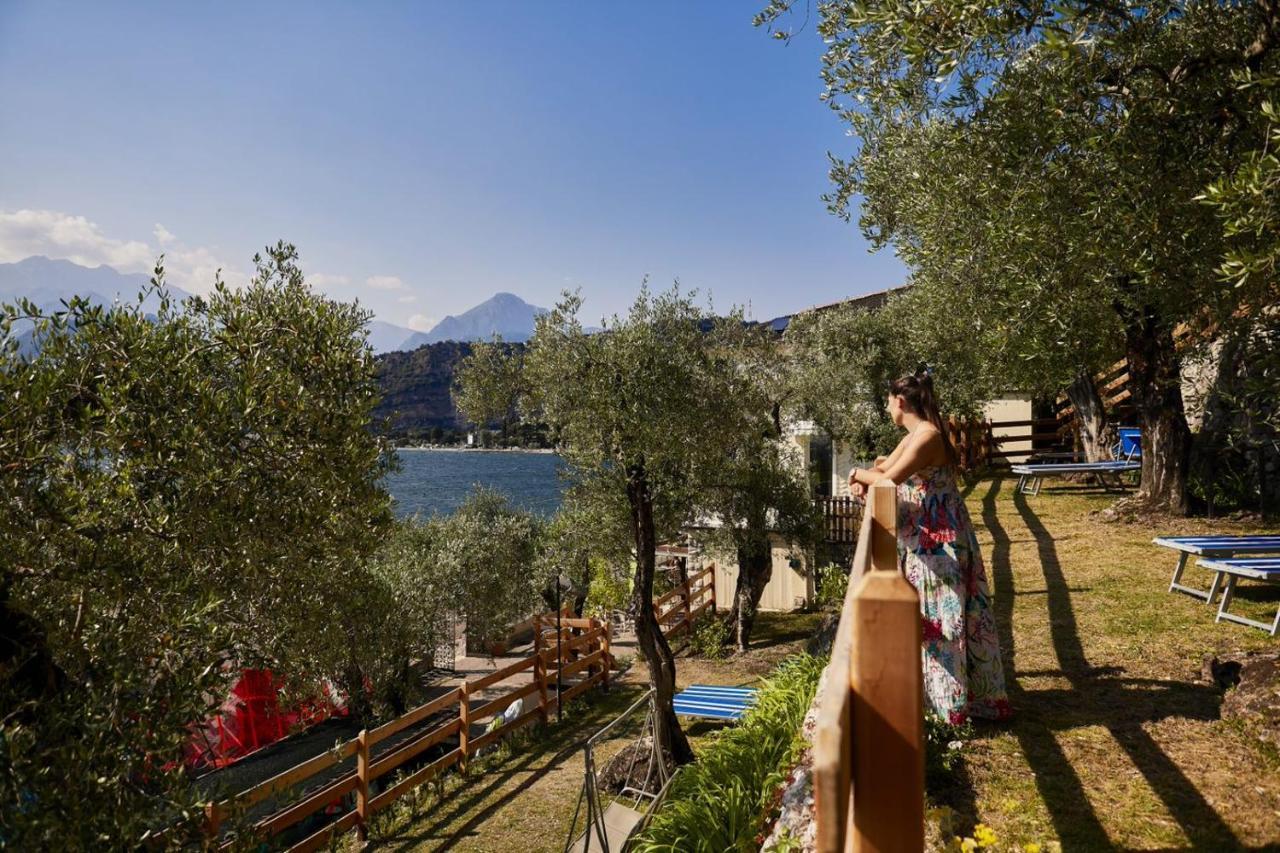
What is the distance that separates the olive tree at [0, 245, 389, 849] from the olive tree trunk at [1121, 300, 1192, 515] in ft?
38.5

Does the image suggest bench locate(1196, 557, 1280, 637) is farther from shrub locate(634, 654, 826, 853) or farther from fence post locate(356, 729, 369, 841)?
fence post locate(356, 729, 369, 841)

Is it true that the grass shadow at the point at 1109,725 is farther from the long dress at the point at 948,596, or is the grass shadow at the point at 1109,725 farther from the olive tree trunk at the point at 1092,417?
→ the olive tree trunk at the point at 1092,417

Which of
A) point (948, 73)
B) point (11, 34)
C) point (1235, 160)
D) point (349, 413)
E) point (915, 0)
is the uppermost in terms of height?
point (11, 34)

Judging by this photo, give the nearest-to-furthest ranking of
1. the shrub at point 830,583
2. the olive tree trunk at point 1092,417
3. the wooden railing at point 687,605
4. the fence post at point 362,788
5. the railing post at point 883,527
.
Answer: the railing post at point 883,527
the fence post at point 362,788
the olive tree trunk at point 1092,417
the shrub at point 830,583
the wooden railing at point 687,605

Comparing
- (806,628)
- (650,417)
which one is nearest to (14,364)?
(650,417)

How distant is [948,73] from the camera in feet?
18.6

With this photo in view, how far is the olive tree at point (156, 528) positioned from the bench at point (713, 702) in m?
6.67

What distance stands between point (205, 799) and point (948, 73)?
675cm

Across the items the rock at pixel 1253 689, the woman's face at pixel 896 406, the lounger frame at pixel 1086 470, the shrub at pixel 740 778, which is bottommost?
the shrub at pixel 740 778

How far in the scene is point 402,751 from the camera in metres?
12.6

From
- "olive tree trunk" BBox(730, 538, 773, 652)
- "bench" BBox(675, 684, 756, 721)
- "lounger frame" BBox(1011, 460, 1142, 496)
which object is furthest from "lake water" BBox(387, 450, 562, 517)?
"bench" BBox(675, 684, 756, 721)

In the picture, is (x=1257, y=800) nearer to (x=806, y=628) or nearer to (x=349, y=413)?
(x=349, y=413)

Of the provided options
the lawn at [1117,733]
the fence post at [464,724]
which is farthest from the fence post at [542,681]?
the lawn at [1117,733]

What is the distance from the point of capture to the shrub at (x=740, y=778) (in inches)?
215
